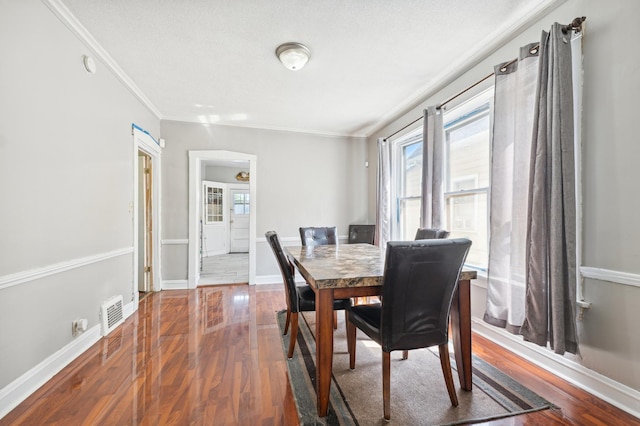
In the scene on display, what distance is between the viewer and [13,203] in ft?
5.33

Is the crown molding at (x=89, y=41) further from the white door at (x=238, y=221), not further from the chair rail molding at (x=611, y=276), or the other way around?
the white door at (x=238, y=221)

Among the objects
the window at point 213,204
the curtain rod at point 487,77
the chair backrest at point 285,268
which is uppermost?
the curtain rod at point 487,77

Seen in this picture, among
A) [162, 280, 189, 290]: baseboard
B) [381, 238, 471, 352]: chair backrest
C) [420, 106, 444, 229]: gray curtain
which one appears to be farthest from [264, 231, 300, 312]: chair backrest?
[162, 280, 189, 290]: baseboard

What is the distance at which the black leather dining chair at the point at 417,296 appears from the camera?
53.9 inches

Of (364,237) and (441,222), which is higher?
(441,222)

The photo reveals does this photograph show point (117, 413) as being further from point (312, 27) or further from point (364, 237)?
point (364, 237)

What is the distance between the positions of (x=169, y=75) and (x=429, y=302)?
321cm

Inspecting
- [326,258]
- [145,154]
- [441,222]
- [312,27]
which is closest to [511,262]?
[441,222]

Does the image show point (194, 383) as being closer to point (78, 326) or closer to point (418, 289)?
point (78, 326)

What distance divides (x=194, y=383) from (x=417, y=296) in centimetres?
150

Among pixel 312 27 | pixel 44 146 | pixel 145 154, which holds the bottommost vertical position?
pixel 44 146

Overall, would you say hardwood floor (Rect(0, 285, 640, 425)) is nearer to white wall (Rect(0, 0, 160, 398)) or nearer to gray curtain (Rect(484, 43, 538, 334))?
white wall (Rect(0, 0, 160, 398))

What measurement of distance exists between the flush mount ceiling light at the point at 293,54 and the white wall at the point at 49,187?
1585 mm

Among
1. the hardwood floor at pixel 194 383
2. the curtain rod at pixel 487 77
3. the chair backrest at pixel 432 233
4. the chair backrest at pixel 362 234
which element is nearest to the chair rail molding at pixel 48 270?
the hardwood floor at pixel 194 383
